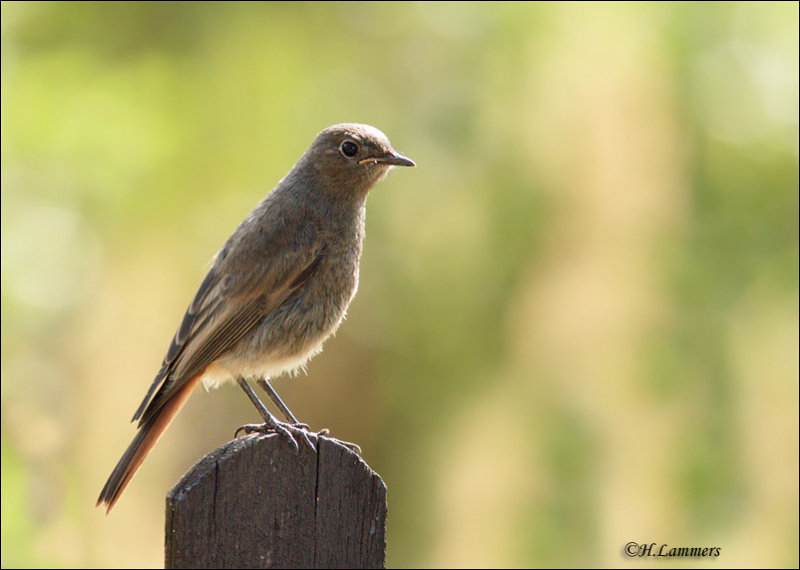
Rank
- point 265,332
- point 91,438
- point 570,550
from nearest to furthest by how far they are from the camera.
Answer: point 265,332 → point 570,550 → point 91,438

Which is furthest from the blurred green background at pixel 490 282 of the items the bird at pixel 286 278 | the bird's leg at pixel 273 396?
the bird's leg at pixel 273 396

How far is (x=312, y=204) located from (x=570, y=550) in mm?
2725

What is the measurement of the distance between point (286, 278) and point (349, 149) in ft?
2.24

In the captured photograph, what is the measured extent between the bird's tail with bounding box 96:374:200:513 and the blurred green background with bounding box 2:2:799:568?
2.55 metres

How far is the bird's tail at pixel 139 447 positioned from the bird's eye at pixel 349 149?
120cm

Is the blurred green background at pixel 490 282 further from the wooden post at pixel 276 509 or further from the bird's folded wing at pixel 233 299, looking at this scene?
the wooden post at pixel 276 509

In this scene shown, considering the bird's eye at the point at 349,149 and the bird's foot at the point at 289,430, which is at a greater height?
Result: the bird's eye at the point at 349,149

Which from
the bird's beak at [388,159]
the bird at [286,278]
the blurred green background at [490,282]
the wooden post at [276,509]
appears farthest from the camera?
the blurred green background at [490,282]

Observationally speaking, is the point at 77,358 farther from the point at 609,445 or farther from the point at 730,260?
the point at 730,260

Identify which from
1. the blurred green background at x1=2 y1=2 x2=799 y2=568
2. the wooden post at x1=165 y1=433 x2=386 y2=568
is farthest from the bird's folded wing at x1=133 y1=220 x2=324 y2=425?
the blurred green background at x1=2 y1=2 x2=799 y2=568

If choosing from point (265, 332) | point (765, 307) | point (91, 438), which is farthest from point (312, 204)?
point (765, 307)

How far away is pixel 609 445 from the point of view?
5.97 m

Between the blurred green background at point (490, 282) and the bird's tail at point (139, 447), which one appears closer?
the bird's tail at point (139, 447)

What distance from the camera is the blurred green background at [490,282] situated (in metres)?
5.96
